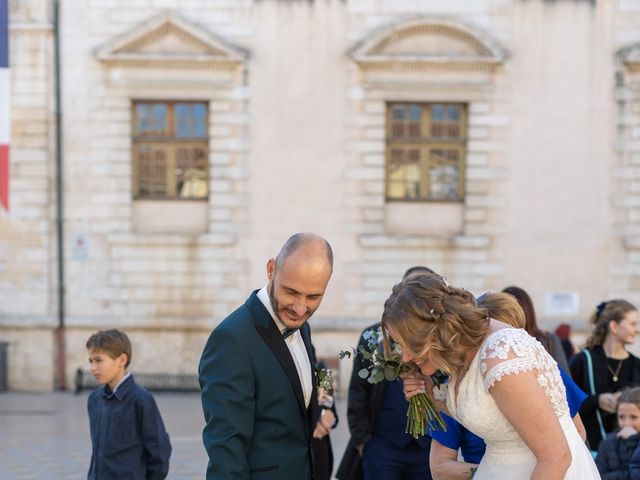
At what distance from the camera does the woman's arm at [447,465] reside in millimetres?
3475

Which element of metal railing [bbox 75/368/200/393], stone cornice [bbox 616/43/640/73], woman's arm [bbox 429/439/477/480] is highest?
stone cornice [bbox 616/43/640/73]

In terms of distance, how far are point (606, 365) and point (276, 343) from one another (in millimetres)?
3937

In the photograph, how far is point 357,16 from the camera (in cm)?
1468

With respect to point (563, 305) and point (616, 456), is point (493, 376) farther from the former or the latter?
point (563, 305)

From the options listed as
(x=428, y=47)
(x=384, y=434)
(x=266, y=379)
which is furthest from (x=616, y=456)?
(x=428, y=47)

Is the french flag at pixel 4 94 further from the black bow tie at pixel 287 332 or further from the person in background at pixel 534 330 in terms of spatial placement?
the black bow tie at pixel 287 332

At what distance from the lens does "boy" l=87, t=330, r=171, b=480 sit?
5207 mm

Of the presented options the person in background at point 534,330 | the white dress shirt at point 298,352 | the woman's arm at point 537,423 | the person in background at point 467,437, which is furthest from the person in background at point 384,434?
the woman's arm at point 537,423

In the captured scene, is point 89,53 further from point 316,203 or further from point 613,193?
point 613,193

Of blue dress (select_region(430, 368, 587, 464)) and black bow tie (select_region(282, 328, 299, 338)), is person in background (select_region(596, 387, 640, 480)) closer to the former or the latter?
blue dress (select_region(430, 368, 587, 464))

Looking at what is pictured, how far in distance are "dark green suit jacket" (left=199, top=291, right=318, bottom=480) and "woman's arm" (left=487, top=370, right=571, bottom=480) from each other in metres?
0.96

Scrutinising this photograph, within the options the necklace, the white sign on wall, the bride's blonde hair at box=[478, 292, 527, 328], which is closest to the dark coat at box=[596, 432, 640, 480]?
the necklace

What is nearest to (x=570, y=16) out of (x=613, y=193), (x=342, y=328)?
(x=613, y=193)

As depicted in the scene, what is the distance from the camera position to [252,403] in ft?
11.1
